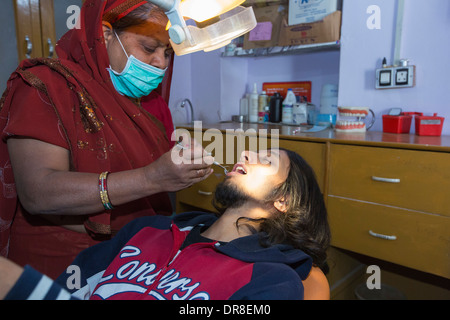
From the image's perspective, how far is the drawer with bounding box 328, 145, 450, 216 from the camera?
1.44 m

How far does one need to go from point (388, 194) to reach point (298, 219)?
0.62 metres

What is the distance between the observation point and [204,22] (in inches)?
34.2

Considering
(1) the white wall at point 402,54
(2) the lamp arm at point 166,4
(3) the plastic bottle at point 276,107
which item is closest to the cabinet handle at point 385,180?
(1) the white wall at point 402,54

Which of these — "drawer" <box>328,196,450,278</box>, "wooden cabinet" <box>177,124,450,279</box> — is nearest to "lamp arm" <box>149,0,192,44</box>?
"wooden cabinet" <box>177,124,450,279</box>

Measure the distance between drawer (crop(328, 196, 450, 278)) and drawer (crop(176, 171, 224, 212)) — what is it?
801mm

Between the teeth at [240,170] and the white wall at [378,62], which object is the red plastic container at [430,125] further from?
the teeth at [240,170]

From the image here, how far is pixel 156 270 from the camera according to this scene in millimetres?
1056

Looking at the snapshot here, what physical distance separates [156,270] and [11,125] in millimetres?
598

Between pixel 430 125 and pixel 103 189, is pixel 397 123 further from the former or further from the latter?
pixel 103 189

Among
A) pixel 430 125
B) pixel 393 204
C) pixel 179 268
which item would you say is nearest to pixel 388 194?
pixel 393 204

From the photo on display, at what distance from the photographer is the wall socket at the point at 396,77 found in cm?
195

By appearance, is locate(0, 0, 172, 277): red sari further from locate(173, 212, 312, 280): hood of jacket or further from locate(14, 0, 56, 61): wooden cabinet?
locate(14, 0, 56, 61): wooden cabinet

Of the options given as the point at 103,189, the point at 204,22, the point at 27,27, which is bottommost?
the point at 103,189
